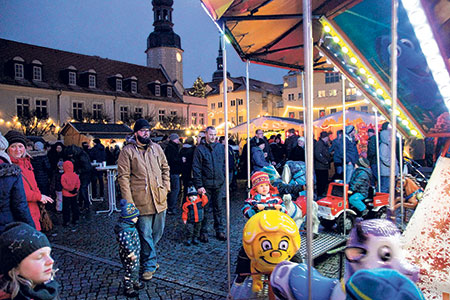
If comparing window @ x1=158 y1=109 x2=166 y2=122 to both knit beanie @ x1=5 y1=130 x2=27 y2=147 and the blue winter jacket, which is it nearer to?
knit beanie @ x1=5 y1=130 x2=27 y2=147

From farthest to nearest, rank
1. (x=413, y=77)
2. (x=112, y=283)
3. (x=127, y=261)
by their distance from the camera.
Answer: (x=112, y=283) → (x=127, y=261) → (x=413, y=77)

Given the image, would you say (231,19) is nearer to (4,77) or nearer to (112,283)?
(112,283)

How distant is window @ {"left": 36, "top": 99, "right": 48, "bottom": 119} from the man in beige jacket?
23.1m

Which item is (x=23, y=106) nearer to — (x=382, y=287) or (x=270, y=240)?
(x=270, y=240)

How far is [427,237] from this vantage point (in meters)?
2.42

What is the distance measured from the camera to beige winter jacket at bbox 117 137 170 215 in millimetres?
3740

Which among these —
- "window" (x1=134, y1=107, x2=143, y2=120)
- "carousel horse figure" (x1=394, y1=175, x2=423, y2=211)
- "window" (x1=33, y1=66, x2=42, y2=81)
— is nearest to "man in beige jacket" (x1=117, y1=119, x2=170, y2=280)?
"carousel horse figure" (x1=394, y1=175, x2=423, y2=211)

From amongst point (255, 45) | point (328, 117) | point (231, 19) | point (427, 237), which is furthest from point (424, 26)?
point (328, 117)

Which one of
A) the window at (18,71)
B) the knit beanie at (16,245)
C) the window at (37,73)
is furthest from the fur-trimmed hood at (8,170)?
the window at (37,73)

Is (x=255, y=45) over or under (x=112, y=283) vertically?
over

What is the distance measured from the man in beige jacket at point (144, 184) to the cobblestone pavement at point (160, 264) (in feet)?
1.24

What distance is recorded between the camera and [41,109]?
24172 millimetres

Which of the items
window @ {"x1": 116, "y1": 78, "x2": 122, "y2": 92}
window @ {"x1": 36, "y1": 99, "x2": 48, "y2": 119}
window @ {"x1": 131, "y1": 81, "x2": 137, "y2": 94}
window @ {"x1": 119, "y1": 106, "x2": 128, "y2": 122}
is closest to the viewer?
window @ {"x1": 36, "y1": 99, "x2": 48, "y2": 119}

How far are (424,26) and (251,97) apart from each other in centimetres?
4039
